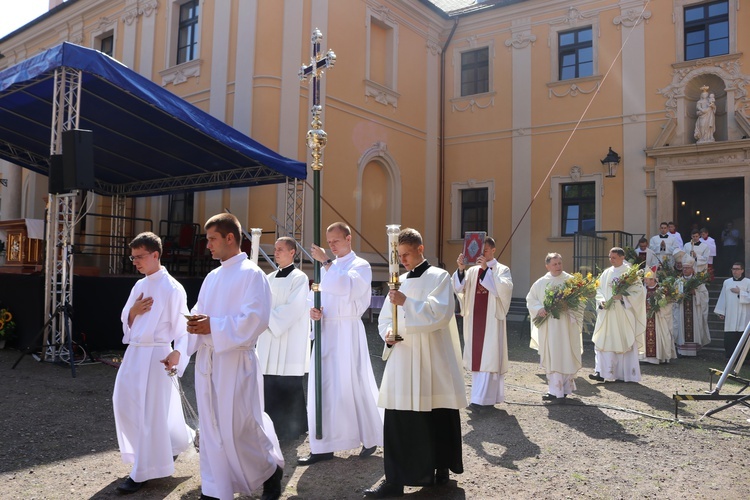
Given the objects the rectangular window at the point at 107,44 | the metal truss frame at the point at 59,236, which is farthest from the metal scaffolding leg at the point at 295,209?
the rectangular window at the point at 107,44

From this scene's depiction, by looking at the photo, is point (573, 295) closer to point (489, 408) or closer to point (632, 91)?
point (489, 408)

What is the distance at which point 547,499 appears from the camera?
4191 mm

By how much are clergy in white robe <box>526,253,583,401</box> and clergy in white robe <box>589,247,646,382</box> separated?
1313 mm

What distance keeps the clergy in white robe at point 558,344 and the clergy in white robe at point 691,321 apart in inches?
226

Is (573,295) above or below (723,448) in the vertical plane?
above

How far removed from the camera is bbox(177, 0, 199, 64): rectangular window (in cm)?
1591

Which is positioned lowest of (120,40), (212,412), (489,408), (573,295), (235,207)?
(489,408)

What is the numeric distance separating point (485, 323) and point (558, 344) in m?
0.99

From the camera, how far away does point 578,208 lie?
56.5 feet

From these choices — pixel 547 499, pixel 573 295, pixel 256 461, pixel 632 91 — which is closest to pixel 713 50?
pixel 632 91

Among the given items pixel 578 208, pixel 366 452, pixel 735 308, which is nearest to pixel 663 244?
pixel 578 208

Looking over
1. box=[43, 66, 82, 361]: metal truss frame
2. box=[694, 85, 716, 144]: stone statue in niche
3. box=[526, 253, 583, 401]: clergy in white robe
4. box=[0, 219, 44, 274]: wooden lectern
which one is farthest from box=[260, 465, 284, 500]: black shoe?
box=[694, 85, 716, 144]: stone statue in niche

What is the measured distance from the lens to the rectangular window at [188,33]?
52.2 ft

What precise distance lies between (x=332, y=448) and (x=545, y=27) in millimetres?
16103
